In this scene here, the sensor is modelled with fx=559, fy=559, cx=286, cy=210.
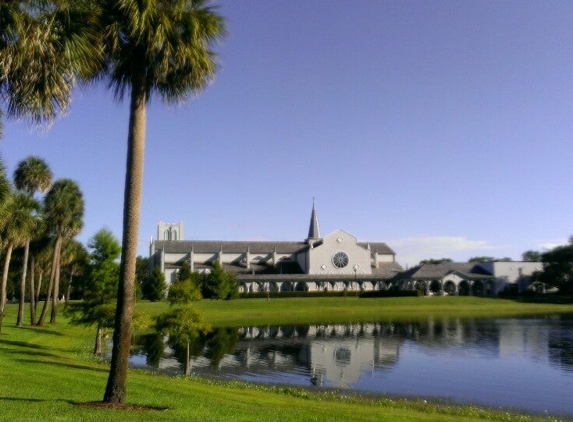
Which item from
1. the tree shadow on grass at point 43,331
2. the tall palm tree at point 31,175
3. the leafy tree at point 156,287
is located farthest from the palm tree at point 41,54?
the leafy tree at point 156,287

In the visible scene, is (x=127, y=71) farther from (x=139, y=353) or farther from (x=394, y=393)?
(x=139, y=353)

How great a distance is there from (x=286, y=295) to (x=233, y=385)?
6201 centimetres

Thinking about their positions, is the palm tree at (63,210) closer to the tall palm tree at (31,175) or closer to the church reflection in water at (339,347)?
the tall palm tree at (31,175)

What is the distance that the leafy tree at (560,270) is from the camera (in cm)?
9081

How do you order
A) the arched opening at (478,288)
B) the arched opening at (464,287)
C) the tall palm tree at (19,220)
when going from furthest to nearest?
the arched opening at (478,288) < the arched opening at (464,287) < the tall palm tree at (19,220)

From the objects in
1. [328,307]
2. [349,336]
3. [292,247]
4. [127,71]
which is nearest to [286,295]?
[328,307]

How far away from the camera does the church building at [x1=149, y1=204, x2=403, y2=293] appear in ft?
308

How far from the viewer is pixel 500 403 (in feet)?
66.5

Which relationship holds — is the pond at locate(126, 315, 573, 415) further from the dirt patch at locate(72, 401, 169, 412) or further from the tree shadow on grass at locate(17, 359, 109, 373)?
the dirt patch at locate(72, 401, 169, 412)

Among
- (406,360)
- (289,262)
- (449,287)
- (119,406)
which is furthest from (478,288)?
(119,406)

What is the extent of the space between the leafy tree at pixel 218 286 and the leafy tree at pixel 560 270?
52.3 meters

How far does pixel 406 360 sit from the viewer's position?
3047cm

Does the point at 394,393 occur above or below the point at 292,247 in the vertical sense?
below

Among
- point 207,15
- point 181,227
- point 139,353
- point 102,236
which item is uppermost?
point 181,227
